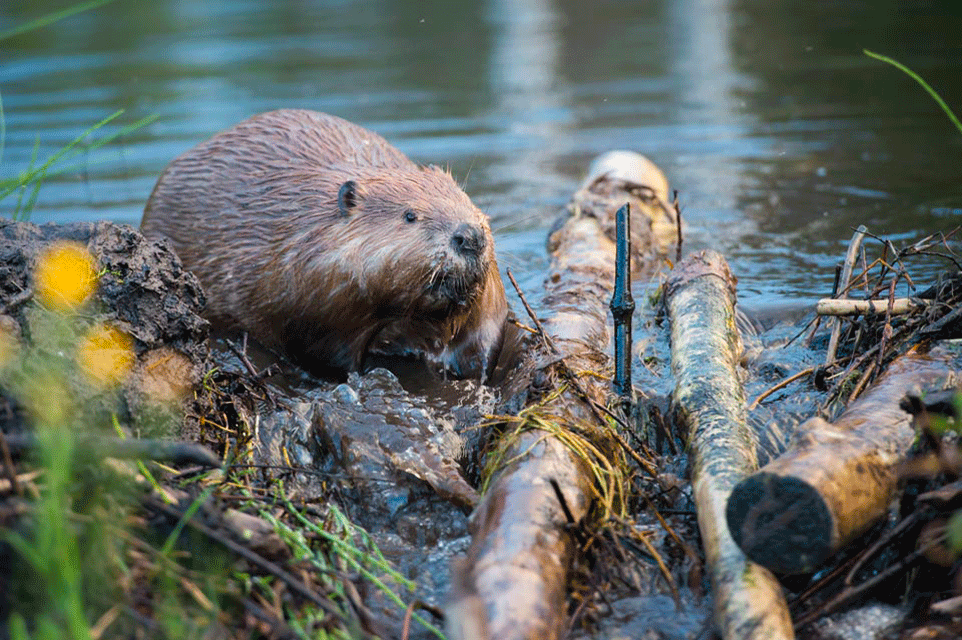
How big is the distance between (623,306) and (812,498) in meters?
0.95

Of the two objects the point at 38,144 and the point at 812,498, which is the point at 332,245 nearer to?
the point at 38,144

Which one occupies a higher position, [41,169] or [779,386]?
[41,169]

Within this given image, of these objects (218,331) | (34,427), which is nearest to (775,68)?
(218,331)

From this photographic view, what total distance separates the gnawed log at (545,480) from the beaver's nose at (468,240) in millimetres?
343

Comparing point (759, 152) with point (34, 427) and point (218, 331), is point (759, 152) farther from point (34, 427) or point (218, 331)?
Answer: point (34, 427)

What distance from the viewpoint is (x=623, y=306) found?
8.82ft

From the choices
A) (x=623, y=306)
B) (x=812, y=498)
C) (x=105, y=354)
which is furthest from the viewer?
(x=623, y=306)

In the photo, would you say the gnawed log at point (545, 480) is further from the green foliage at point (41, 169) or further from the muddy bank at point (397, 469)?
the green foliage at point (41, 169)

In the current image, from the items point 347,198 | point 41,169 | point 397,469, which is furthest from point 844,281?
point 41,169

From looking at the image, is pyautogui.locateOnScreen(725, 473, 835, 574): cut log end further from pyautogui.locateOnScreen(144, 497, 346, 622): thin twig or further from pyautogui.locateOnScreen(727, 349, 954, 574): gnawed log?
pyautogui.locateOnScreen(144, 497, 346, 622): thin twig

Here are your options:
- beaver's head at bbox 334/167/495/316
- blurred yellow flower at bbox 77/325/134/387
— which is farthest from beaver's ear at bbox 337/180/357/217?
blurred yellow flower at bbox 77/325/134/387

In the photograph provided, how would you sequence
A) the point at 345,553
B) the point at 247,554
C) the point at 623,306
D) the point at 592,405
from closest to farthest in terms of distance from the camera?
the point at 247,554
the point at 345,553
the point at 592,405
the point at 623,306

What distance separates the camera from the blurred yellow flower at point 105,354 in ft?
7.82

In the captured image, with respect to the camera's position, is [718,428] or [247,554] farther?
[718,428]
